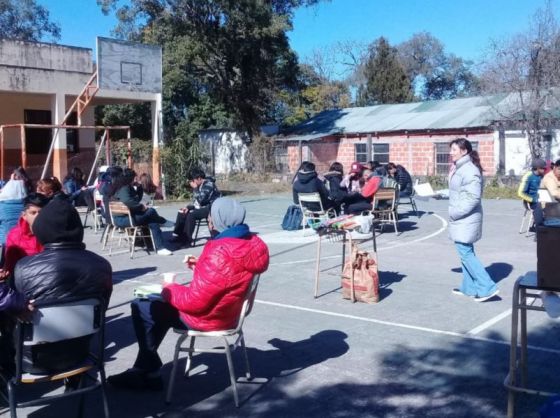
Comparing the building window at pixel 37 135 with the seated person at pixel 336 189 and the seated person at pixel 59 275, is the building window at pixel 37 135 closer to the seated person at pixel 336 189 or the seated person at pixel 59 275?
the seated person at pixel 336 189

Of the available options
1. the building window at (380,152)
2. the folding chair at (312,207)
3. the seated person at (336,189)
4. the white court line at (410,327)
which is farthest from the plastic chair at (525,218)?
the building window at (380,152)

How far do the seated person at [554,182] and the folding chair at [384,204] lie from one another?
3.00 m

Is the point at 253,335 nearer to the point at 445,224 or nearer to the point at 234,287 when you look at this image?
the point at 234,287

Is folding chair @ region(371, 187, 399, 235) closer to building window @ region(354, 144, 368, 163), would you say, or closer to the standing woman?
the standing woman

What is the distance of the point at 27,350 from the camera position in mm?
3967

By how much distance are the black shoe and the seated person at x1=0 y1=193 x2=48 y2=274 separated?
4.83ft

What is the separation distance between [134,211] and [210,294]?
725 centimetres

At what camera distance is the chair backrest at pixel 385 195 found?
13.3 meters

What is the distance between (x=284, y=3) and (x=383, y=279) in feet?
96.9

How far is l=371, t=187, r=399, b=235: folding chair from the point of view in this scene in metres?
13.3

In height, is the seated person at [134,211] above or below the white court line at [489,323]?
above

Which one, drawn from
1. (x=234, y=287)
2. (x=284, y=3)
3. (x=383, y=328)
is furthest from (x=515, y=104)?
(x=234, y=287)

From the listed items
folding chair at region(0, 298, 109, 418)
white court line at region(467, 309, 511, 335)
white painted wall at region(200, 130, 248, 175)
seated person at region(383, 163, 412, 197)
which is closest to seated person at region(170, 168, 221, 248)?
seated person at region(383, 163, 412, 197)

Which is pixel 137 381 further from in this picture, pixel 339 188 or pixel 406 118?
pixel 406 118
